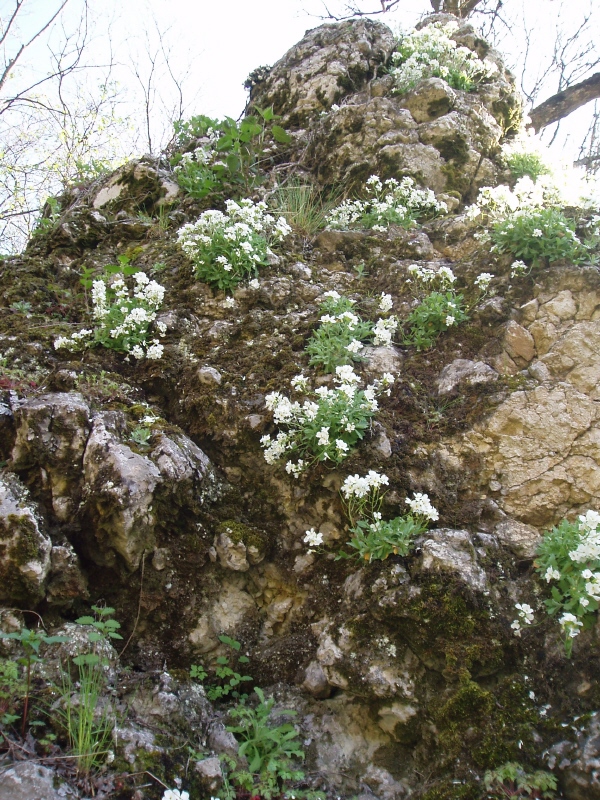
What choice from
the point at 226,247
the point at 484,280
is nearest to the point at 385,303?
the point at 484,280

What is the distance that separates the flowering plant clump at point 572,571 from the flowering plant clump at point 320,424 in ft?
4.25

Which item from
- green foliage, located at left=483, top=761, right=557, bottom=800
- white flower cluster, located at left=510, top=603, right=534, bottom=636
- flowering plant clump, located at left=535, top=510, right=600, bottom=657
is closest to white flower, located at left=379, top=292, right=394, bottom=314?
flowering plant clump, located at left=535, top=510, right=600, bottom=657

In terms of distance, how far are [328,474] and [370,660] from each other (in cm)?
114

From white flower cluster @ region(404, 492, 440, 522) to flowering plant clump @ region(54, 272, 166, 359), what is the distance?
90.9 inches

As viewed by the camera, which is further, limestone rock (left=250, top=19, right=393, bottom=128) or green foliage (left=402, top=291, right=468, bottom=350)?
limestone rock (left=250, top=19, right=393, bottom=128)

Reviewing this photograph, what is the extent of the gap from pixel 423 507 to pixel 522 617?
0.78m

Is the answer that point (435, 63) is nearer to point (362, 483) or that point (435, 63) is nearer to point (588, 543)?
point (362, 483)

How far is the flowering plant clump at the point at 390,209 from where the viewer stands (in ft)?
19.1

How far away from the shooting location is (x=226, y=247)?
16.0ft

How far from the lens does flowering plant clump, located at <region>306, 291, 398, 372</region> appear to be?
419 centimetres

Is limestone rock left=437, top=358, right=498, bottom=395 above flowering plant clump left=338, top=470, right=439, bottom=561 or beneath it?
above

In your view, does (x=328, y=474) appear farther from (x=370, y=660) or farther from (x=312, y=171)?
(x=312, y=171)

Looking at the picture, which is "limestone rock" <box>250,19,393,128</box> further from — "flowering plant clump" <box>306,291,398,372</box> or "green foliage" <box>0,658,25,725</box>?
"green foliage" <box>0,658,25,725</box>

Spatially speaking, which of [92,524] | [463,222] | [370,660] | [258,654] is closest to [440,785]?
[370,660]
